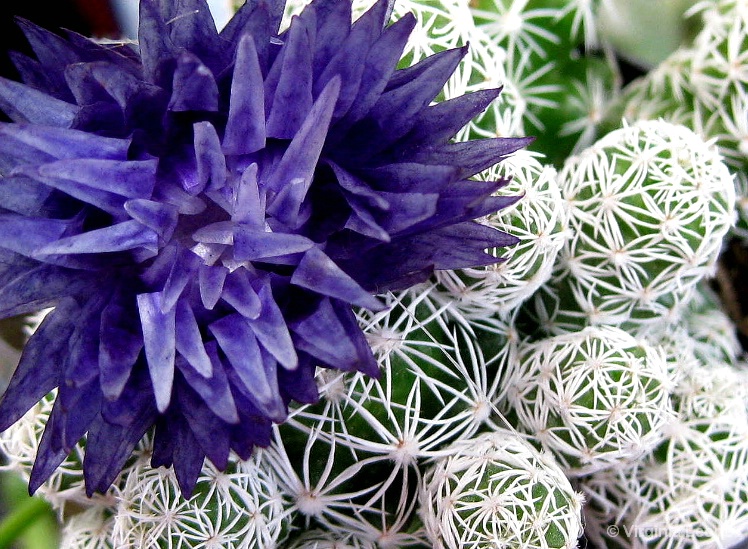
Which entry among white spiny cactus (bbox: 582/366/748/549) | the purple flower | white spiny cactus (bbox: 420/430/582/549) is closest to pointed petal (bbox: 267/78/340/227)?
the purple flower

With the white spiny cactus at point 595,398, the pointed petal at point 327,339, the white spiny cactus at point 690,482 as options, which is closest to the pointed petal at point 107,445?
the pointed petal at point 327,339

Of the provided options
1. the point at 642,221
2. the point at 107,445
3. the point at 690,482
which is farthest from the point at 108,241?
the point at 690,482

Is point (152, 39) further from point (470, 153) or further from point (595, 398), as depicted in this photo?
point (595, 398)

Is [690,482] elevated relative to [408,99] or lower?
lower

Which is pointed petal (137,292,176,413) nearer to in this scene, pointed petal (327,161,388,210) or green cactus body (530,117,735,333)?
pointed petal (327,161,388,210)

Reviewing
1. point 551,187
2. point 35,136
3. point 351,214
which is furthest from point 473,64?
point 35,136

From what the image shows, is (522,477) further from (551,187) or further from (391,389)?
(551,187)
